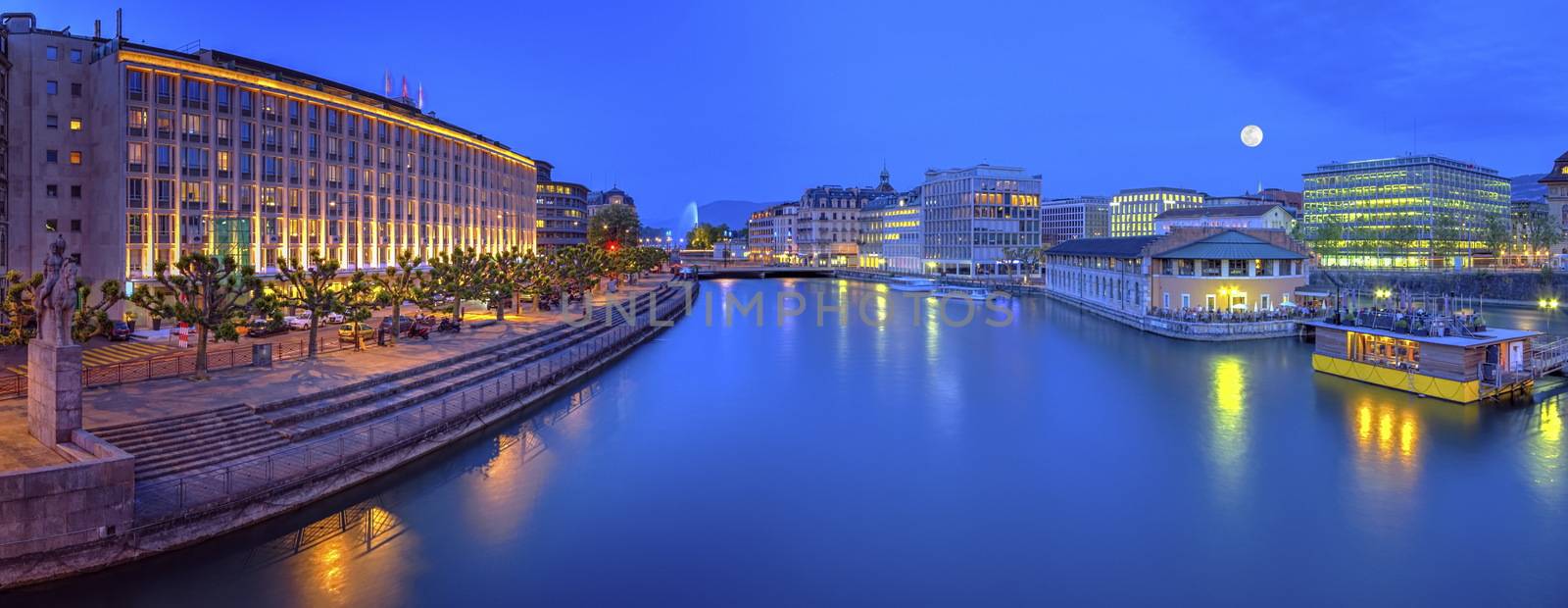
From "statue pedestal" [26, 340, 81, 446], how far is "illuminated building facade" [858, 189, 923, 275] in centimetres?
14680

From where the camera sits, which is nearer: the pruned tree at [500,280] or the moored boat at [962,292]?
the pruned tree at [500,280]

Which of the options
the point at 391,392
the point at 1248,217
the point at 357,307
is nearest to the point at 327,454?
the point at 391,392

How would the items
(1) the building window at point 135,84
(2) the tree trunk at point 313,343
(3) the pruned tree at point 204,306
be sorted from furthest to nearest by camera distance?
(1) the building window at point 135,84, (2) the tree trunk at point 313,343, (3) the pruned tree at point 204,306

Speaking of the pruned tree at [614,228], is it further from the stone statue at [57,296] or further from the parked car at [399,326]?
the stone statue at [57,296]

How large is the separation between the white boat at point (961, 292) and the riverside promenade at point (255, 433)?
255 feet

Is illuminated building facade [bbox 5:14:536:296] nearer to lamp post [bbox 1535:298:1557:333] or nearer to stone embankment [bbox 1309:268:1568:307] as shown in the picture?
stone embankment [bbox 1309:268:1568:307]

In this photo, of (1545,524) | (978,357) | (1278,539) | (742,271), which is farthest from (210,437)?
(742,271)

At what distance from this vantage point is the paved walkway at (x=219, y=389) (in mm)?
20797

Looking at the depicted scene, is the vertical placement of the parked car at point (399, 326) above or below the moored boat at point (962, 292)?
below

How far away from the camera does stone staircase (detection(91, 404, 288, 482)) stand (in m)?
20.8

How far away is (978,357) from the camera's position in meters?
55.6

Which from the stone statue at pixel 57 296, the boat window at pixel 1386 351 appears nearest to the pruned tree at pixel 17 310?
the stone statue at pixel 57 296

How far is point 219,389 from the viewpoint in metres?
27.2

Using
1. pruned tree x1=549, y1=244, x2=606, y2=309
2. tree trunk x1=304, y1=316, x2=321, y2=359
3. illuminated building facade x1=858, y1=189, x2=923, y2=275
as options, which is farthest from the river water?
illuminated building facade x1=858, y1=189, x2=923, y2=275
